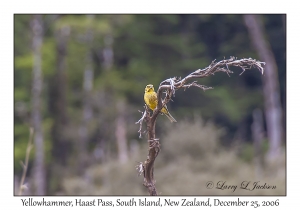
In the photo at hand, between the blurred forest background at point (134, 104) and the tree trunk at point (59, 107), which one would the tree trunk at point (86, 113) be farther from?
the tree trunk at point (59, 107)

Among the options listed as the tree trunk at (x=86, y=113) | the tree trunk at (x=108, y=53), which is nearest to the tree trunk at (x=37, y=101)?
the tree trunk at (x=86, y=113)

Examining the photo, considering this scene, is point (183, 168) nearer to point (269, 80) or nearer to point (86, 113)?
point (86, 113)

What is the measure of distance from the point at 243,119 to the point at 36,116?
12.2 meters

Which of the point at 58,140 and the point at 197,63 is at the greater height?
the point at 197,63

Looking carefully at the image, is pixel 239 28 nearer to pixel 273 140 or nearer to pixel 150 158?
pixel 273 140

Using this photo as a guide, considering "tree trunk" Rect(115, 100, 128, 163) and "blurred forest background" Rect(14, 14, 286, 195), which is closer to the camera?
"blurred forest background" Rect(14, 14, 286, 195)

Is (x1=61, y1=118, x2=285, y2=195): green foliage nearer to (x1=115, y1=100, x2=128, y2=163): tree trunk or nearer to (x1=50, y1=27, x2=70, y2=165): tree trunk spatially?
(x1=115, y1=100, x2=128, y2=163): tree trunk

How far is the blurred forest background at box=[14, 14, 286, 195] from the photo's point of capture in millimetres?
18266

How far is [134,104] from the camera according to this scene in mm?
26641

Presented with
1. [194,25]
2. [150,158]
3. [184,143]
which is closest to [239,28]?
[194,25]

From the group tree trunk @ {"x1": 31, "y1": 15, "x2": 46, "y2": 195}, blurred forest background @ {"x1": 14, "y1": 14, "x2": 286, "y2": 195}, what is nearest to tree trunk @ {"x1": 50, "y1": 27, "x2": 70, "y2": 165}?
blurred forest background @ {"x1": 14, "y1": 14, "x2": 286, "y2": 195}

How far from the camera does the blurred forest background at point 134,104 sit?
59.9 feet

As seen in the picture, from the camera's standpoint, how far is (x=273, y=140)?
81.4 feet

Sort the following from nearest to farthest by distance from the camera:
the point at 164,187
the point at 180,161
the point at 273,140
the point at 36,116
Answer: the point at 164,187, the point at 180,161, the point at 36,116, the point at 273,140
